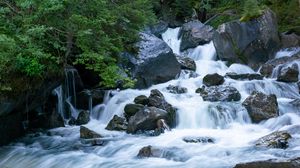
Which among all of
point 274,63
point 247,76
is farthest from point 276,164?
point 274,63

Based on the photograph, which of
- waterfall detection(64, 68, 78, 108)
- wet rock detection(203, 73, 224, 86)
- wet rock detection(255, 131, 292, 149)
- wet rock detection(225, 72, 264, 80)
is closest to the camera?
wet rock detection(255, 131, 292, 149)

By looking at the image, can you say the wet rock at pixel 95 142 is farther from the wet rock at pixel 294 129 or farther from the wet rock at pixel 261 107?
the wet rock at pixel 294 129

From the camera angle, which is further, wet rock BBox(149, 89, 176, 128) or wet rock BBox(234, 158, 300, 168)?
wet rock BBox(149, 89, 176, 128)

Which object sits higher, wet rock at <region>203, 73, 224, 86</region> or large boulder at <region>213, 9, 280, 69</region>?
large boulder at <region>213, 9, 280, 69</region>

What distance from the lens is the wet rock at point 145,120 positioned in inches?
418

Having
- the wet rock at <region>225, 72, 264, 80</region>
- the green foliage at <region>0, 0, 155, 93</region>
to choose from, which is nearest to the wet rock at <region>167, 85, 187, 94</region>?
the wet rock at <region>225, 72, 264, 80</region>

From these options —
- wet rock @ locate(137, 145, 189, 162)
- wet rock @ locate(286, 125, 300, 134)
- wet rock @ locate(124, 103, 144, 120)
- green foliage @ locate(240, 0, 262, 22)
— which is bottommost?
wet rock @ locate(137, 145, 189, 162)

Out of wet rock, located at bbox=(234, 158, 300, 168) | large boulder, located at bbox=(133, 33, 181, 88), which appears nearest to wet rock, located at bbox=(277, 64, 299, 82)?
large boulder, located at bbox=(133, 33, 181, 88)

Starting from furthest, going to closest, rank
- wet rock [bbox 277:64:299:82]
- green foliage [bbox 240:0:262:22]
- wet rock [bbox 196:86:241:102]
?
green foliage [bbox 240:0:262:22], wet rock [bbox 277:64:299:82], wet rock [bbox 196:86:241:102]

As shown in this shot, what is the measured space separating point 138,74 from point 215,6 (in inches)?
380

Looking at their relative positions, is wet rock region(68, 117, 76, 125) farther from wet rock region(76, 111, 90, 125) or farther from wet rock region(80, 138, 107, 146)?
wet rock region(80, 138, 107, 146)

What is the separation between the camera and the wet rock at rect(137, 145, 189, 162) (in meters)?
8.64

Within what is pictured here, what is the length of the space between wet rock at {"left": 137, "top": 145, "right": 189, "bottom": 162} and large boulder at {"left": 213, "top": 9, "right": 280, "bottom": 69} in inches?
329

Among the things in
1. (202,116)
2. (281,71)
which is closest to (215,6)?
(281,71)
